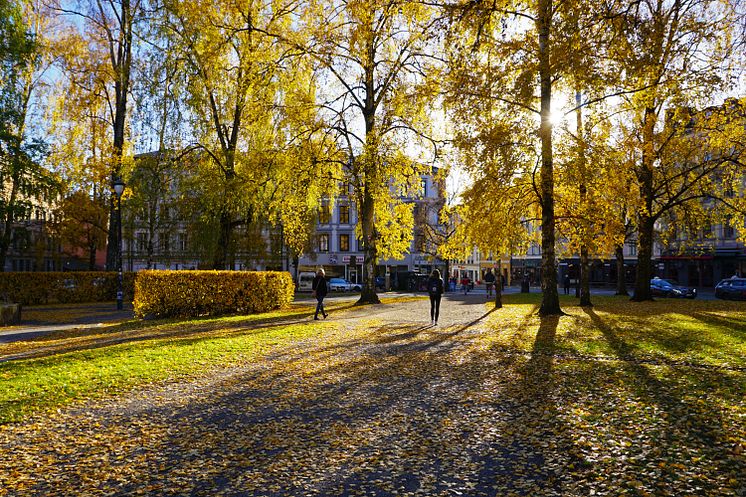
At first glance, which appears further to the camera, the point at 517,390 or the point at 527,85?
the point at 527,85

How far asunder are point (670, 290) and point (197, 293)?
32.8 meters

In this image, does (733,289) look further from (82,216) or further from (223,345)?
(82,216)

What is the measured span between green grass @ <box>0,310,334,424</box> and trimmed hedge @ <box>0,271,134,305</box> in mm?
18842

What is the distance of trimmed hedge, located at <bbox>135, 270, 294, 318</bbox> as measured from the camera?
19.1 meters

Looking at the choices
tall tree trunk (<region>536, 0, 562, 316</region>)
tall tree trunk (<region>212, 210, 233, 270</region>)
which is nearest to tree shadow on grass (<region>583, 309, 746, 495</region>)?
tall tree trunk (<region>536, 0, 562, 316</region>)

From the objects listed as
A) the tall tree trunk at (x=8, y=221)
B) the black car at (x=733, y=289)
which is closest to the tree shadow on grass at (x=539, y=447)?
the tall tree trunk at (x=8, y=221)

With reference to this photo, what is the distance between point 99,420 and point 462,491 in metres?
4.70

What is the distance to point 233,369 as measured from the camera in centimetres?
966

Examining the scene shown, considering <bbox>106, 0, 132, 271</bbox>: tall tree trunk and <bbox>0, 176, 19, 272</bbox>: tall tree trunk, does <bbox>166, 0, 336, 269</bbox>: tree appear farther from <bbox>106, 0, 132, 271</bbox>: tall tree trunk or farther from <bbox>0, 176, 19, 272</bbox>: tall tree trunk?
<bbox>0, 176, 19, 272</bbox>: tall tree trunk

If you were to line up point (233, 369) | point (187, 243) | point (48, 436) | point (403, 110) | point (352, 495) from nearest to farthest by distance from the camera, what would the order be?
1. point (352, 495)
2. point (48, 436)
3. point (233, 369)
4. point (403, 110)
5. point (187, 243)

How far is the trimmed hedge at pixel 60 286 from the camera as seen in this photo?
28.5 m

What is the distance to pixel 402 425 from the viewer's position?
6133 millimetres

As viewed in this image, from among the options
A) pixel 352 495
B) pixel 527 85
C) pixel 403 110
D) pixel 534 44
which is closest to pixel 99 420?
pixel 352 495

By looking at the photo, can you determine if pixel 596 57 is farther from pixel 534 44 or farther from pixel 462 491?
pixel 462 491
